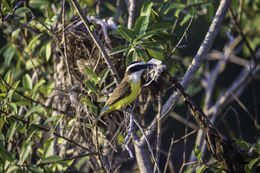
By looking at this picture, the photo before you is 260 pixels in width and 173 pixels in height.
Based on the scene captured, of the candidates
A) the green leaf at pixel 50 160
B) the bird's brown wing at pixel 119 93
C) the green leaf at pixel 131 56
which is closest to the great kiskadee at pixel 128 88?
the bird's brown wing at pixel 119 93

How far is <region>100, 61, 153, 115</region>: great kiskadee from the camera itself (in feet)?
11.5

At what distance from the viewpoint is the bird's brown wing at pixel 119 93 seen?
3.47m

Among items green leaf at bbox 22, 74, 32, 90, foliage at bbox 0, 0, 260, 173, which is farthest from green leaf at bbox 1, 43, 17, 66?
green leaf at bbox 22, 74, 32, 90

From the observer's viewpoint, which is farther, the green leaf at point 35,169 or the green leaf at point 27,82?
the green leaf at point 27,82

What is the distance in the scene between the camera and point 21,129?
3.06 metres

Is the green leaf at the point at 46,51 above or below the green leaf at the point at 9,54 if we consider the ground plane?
above

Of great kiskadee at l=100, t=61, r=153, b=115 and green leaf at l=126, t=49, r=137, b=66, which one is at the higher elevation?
green leaf at l=126, t=49, r=137, b=66

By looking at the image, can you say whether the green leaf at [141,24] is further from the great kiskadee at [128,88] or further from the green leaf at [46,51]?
the green leaf at [46,51]

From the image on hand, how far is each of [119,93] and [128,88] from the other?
5.6 inches

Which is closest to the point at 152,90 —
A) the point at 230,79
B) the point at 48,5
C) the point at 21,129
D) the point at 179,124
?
the point at 21,129

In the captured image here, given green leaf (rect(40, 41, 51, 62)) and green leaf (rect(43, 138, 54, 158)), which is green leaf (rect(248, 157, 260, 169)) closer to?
green leaf (rect(43, 138, 54, 158))

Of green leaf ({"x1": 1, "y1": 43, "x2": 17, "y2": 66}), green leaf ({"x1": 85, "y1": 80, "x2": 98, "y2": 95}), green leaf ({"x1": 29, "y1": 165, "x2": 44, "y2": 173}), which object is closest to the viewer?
green leaf ({"x1": 29, "y1": 165, "x2": 44, "y2": 173})

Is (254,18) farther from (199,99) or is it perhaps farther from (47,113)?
(47,113)

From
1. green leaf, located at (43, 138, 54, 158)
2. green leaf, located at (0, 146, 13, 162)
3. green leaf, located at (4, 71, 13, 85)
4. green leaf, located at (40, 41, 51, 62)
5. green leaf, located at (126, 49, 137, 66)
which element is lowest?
green leaf, located at (43, 138, 54, 158)
